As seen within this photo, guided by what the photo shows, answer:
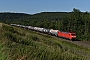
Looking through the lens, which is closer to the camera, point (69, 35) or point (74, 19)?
point (69, 35)

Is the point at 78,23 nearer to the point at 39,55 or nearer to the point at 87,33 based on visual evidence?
the point at 87,33

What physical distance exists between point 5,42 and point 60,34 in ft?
204

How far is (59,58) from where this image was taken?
10258 mm

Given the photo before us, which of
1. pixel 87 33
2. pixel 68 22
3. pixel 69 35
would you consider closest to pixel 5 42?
pixel 69 35

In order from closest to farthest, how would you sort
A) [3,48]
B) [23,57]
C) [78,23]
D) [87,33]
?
[23,57] < [3,48] < [87,33] < [78,23]

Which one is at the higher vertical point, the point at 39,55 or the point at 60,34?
the point at 39,55

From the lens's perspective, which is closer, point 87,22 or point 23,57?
point 23,57

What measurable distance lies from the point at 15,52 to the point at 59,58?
87.4 inches

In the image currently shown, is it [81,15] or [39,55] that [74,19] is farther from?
[39,55]

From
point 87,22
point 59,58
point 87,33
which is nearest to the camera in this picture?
point 59,58

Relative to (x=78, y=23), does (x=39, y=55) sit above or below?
above

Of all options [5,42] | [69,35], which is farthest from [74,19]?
[5,42]

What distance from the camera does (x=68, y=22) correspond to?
11381cm

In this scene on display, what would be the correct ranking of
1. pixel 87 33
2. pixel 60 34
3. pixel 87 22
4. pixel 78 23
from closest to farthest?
pixel 60 34 < pixel 87 33 < pixel 87 22 < pixel 78 23
